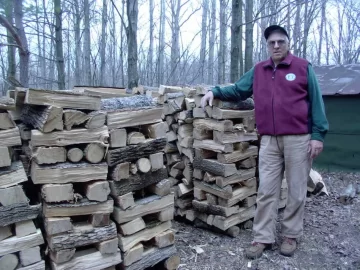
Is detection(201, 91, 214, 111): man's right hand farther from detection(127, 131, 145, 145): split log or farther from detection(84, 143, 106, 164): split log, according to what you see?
detection(84, 143, 106, 164): split log

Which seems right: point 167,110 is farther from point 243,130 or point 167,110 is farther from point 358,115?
point 358,115

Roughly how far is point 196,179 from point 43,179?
2126mm

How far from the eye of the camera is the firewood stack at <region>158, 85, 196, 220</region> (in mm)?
4242

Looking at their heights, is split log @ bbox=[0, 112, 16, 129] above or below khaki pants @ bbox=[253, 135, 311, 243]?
above

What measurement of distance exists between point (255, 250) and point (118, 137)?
1.86 metres

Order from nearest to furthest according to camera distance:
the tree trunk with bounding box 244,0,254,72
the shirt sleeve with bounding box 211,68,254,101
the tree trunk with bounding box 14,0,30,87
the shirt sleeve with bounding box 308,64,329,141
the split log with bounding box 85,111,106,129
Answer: the split log with bounding box 85,111,106,129 → the shirt sleeve with bounding box 308,64,329,141 → the shirt sleeve with bounding box 211,68,254,101 → the tree trunk with bounding box 14,0,30,87 → the tree trunk with bounding box 244,0,254,72

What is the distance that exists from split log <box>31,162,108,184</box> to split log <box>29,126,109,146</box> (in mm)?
178

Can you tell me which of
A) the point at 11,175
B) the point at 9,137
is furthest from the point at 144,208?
the point at 9,137

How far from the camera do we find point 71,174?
2.58 metres

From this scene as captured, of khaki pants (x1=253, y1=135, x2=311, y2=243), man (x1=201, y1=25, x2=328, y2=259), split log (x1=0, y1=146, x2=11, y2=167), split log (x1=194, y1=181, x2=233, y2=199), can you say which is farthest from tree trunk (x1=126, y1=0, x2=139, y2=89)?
split log (x1=0, y1=146, x2=11, y2=167)

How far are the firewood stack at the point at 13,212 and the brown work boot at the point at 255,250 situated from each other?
1979 millimetres

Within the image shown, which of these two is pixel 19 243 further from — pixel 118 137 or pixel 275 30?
pixel 275 30

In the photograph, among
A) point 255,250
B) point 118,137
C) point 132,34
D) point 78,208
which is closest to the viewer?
point 78,208

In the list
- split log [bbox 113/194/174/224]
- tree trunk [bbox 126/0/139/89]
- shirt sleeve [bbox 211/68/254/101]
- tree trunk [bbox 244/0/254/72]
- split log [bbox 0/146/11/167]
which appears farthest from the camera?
tree trunk [bbox 244/0/254/72]
